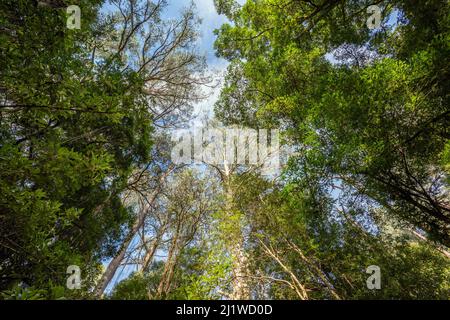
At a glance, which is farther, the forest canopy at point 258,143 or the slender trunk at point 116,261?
the slender trunk at point 116,261

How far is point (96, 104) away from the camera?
355cm

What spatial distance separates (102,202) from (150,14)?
25.6ft

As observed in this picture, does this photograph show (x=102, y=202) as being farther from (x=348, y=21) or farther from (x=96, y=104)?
(x=348, y=21)

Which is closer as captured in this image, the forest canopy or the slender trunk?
the forest canopy

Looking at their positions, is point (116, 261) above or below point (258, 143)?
below

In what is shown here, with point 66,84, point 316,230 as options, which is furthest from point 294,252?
point 66,84

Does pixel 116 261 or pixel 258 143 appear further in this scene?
pixel 258 143

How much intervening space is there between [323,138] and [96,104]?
4.15 meters

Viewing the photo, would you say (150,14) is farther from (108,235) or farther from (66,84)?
(108,235)

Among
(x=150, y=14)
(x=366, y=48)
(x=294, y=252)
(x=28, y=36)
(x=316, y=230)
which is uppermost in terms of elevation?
(x=150, y=14)

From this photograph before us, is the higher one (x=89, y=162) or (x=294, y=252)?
(x=89, y=162)
